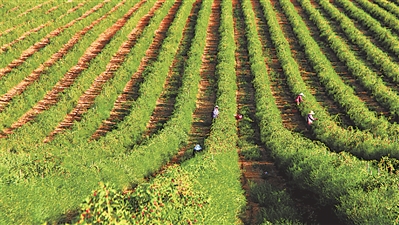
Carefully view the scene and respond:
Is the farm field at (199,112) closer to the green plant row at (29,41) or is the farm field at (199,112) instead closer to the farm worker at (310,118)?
the green plant row at (29,41)

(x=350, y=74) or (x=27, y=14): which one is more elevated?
(x=350, y=74)

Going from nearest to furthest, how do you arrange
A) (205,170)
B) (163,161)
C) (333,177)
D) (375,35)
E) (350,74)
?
(333,177), (205,170), (163,161), (350,74), (375,35)

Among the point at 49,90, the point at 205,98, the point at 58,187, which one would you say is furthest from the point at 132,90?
the point at 58,187

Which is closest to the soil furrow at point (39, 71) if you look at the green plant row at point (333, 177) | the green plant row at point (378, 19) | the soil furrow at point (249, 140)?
the soil furrow at point (249, 140)

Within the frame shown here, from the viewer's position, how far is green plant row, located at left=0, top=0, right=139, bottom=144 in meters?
16.7

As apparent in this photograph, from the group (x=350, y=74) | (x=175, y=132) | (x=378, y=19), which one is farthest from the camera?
(x=378, y=19)

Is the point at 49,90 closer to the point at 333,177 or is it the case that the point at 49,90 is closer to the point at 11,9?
the point at 333,177

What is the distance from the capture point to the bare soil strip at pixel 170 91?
18.0 metres

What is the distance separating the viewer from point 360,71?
22.7 meters

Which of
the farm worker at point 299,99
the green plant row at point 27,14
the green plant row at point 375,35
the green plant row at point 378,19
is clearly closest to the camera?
the farm worker at point 299,99

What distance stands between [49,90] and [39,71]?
10.5 ft

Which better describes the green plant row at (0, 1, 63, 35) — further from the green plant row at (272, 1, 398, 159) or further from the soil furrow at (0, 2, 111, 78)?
the green plant row at (272, 1, 398, 159)

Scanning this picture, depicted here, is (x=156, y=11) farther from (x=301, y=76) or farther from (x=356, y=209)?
(x=356, y=209)

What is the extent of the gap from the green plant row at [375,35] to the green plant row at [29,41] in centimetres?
1994
